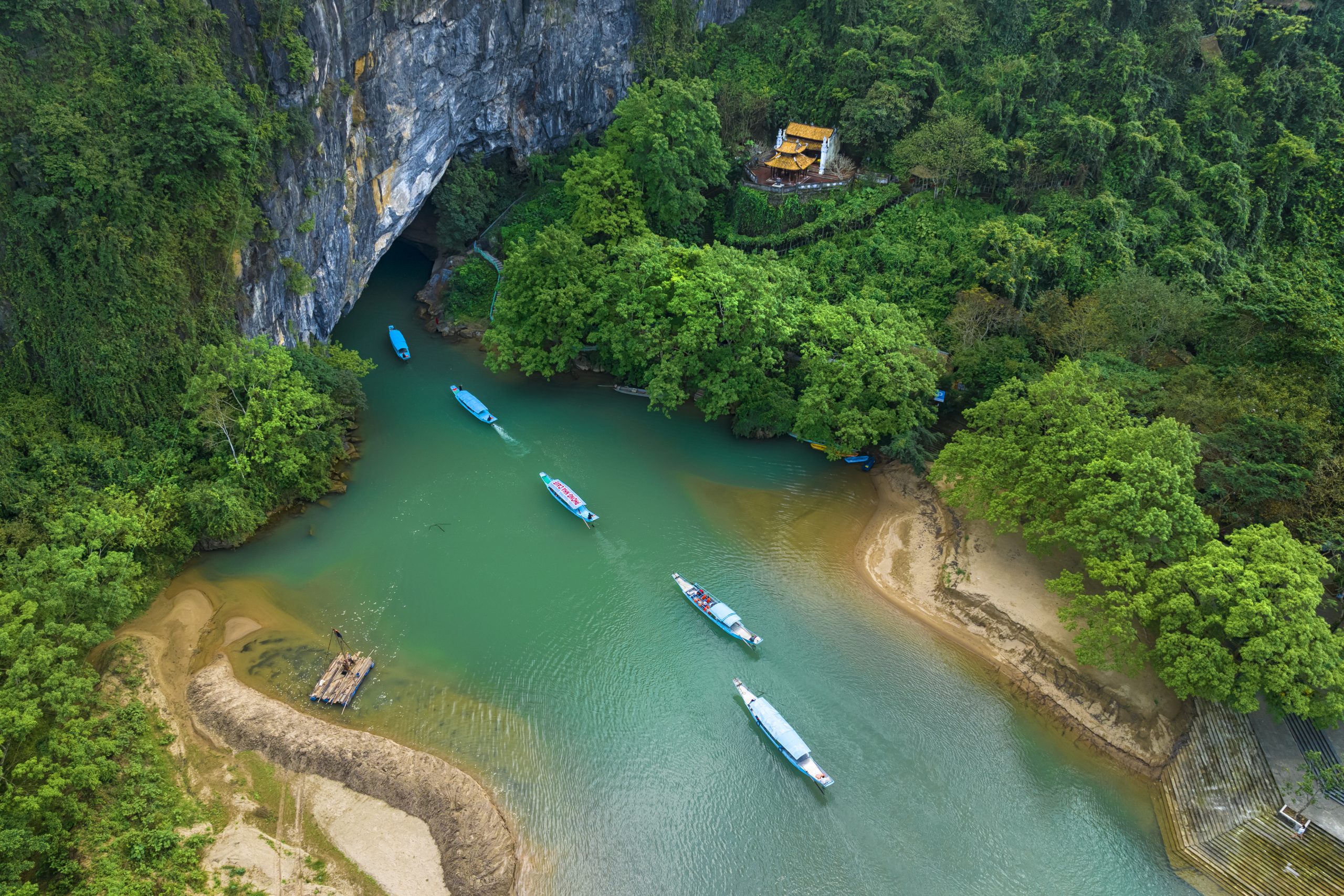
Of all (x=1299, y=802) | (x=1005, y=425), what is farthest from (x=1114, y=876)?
(x=1005, y=425)

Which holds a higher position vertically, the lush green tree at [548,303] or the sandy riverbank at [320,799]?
the lush green tree at [548,303]

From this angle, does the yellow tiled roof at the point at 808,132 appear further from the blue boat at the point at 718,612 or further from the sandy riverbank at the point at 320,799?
the sandy riverbank at the point at 320,799

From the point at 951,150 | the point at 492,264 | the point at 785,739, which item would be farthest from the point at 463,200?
the point at 785,739

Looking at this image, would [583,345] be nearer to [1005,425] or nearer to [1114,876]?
[1005,425]

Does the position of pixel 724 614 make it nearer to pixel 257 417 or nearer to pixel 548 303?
pixel 548 303

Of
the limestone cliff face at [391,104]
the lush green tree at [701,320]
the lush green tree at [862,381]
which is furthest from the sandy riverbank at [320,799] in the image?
the lush green tree at [862,381]

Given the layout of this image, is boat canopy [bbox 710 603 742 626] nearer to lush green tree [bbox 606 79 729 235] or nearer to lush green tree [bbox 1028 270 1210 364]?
lush green tree [bbox 1028 270 1210 364]
